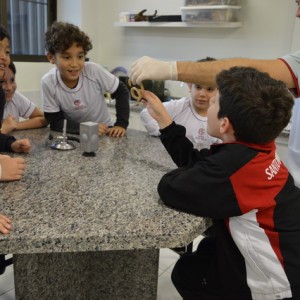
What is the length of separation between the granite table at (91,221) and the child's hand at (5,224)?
17mm

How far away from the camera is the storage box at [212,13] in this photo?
2.50 meters

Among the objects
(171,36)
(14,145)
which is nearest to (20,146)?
(14,145)

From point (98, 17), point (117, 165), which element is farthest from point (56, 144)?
point (98, 17)

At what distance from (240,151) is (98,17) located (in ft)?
9.90

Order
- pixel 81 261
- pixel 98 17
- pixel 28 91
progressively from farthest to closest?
pixel 98 17 < pixel 28 91 < pixel 81 261

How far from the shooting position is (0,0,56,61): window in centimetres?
300

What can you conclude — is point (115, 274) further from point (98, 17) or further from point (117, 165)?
point (98, 17)

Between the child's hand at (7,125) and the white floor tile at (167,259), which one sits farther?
the white floor tile at (167,259)

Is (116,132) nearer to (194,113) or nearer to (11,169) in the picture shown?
(194,113)

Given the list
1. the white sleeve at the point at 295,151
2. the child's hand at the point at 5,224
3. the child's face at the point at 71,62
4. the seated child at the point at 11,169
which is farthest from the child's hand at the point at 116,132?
the child's hand at the point at 5,224

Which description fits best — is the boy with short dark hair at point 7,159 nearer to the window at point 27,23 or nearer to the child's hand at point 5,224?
the child's hand at point 5,224

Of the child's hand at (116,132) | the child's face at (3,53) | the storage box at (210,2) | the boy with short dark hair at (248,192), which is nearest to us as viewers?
the boy with short dark hair at (248,192)

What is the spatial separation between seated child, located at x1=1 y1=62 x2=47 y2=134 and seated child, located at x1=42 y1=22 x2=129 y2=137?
9 centimetres

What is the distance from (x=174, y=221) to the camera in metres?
0.78
